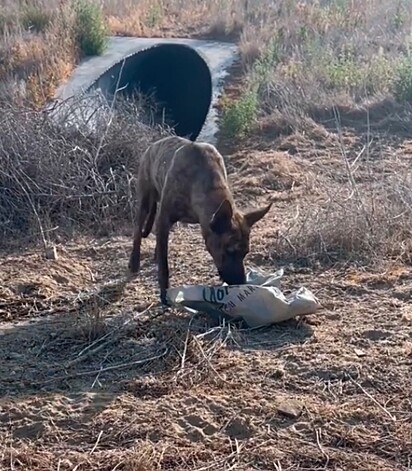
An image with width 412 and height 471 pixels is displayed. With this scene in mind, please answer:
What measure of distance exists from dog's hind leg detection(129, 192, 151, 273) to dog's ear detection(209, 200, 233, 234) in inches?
58.9

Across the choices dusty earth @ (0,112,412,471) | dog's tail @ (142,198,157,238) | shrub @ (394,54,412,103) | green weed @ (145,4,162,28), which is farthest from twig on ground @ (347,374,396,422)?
green weed @ (145,4,162,28)

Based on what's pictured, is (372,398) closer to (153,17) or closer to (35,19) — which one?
(35,19)

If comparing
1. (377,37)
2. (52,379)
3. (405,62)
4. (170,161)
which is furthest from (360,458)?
(377,37)

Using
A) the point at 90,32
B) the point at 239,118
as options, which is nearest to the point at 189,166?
the point at 239,118

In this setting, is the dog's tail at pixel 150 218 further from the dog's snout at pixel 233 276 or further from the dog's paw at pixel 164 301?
the dog's snout at pixel 233 276

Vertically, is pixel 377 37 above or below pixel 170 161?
below

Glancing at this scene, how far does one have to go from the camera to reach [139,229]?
866cm

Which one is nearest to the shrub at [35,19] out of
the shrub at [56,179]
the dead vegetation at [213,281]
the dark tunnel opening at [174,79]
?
the dead vegetation at [213,281]

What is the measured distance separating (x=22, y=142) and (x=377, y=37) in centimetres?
1093

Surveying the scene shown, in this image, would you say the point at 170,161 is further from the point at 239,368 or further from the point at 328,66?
the point at 328,66

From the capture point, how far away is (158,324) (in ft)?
22.2

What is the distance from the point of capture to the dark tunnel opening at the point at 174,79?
1477 centimetres

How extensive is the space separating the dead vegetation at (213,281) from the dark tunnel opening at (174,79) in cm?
51

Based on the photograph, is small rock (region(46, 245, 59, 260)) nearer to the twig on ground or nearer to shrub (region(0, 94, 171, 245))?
shrub (region(0, 94, 171, 245))
